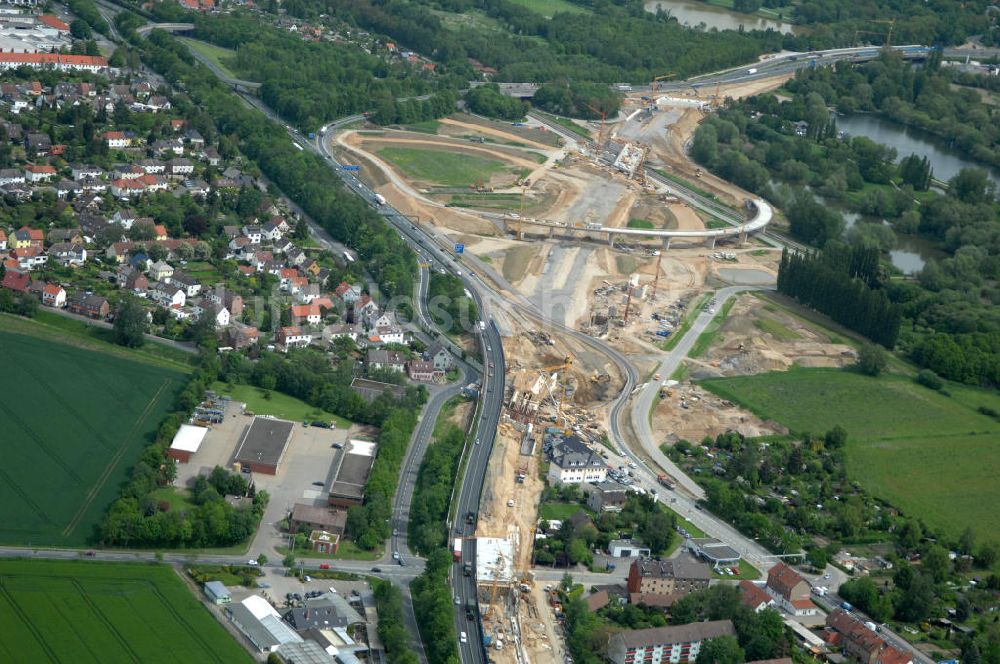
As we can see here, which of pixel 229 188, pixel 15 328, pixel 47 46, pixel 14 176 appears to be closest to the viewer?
pixel 15 328

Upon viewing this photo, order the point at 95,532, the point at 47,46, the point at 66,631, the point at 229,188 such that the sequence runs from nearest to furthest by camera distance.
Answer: the point at 66,631 → the point at 95,532 → the point at 229,188 → the point at 47,46

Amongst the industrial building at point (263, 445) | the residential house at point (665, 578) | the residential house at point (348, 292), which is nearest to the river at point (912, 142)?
the residential house at point (348, 292)

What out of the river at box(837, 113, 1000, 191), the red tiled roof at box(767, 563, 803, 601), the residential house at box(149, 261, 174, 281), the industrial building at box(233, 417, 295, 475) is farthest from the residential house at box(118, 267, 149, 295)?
the river at box(837, 113, 1000, 191)

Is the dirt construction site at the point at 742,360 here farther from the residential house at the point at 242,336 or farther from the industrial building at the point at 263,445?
the residential house at the point at 242,336

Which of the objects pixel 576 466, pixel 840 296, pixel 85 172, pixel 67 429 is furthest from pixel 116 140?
pixel 840 296

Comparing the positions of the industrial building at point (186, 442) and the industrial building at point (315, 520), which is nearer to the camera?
the industrial building at point (315, 520)

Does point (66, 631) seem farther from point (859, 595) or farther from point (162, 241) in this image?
Result: point (162, 241)

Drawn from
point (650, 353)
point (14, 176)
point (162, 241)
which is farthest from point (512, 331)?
point (14, 176)
